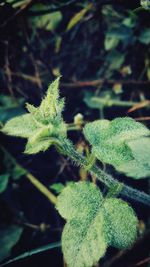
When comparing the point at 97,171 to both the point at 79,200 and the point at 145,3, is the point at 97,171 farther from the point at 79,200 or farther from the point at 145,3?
the point at 145,3

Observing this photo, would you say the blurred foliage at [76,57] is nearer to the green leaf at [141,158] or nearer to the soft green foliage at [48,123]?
the green leaf at [141,158]

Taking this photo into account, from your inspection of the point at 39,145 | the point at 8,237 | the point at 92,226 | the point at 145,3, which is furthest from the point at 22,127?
the point at 8,237

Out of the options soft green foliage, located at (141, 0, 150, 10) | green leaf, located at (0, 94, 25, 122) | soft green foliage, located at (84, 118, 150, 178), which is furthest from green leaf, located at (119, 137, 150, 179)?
green leaf, located at (0, 94, 25, 122)

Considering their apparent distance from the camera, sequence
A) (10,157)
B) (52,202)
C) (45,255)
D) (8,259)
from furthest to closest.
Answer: (10,157), (52,202), (45,255), (8,259)

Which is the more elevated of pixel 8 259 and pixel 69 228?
pixel 69 228

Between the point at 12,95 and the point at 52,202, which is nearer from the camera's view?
the point at 52,202

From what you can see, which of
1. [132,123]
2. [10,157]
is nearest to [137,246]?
[132,123]

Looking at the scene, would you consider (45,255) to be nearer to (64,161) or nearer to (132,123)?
(64,161)

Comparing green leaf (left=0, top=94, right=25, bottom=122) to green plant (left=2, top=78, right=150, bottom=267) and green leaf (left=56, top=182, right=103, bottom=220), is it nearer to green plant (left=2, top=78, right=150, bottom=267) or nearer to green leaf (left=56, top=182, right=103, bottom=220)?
green plant (left=2, top=78, right=150, bottom=267)
